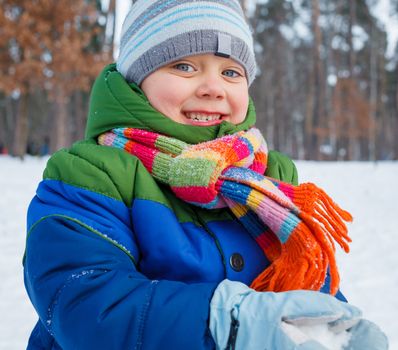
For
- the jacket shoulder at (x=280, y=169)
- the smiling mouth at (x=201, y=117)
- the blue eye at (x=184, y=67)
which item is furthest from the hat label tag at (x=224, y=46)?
the jacket shoulder at (x=280, y=169)

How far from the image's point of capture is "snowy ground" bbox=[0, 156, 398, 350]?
3008 millimetres

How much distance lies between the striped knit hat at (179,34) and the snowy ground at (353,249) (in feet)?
6.56

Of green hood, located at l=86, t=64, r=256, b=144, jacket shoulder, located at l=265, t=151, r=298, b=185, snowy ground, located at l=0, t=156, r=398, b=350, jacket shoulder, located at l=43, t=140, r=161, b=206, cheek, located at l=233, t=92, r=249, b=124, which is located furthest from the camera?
snowy ground, located at l=0, t=156, r=398, b=350

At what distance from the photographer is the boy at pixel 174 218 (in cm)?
92

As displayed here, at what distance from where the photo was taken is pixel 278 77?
25.7 metres

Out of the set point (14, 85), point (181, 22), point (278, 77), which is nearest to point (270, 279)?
point (181, 22)

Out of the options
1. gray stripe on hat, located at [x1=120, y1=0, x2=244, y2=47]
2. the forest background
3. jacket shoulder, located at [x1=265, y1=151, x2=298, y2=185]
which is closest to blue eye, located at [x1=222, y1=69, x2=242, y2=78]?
gray stripe on hat, located at [x1=120, y1=0, x2=244, y2=47]

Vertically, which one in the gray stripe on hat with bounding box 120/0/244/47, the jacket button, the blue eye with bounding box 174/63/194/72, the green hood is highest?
the gray stripe on hat with bounding box 120/0/244/47

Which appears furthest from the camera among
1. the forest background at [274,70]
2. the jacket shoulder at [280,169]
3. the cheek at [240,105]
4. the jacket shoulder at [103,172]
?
the forest background at [274,70]

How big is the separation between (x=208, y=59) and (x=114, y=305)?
86cm

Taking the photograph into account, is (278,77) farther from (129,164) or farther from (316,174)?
(129,164)

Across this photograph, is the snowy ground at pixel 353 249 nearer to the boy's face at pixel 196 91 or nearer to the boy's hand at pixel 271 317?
the boy's face at pixel 196 91

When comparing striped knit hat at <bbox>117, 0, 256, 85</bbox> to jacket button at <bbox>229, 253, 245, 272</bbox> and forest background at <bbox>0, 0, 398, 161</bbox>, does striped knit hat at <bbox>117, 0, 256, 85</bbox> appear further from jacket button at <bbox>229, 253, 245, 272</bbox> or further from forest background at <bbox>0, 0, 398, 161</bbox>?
forest background at <bbox>0, 0, 398, 161</bbox>

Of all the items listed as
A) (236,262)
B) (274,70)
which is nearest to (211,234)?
(236,262)
